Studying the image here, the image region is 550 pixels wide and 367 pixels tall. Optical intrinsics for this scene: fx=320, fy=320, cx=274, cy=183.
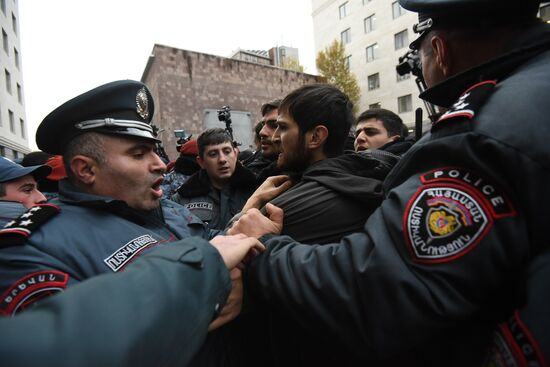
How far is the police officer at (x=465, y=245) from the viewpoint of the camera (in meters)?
0.76

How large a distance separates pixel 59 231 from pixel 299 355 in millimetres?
1084

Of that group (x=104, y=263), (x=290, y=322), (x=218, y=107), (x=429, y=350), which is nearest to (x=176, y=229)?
(x=104, y=263)

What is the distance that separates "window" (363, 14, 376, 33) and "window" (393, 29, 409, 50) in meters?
2.53

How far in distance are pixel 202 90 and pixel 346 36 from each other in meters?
17.2

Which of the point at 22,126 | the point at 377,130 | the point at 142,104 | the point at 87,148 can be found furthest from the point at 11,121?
the point at 87,148

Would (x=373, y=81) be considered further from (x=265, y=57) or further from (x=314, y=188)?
(x=314, y=188)

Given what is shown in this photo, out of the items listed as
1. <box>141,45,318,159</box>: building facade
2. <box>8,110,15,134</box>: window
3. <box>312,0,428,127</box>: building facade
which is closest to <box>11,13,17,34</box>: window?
<box>8,110,15,134</box>: window

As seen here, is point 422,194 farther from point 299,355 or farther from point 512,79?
point 299,355

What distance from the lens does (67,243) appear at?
1203 millimetres

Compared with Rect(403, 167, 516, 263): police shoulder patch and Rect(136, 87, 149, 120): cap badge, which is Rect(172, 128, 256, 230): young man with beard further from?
Rect(403, 167, 516, 263): police shoulder patch

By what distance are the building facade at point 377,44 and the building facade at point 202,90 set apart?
368 inches

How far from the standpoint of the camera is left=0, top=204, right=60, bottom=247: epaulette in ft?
3.69

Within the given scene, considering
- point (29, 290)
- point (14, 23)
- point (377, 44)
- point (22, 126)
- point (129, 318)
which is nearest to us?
point (129, 318)

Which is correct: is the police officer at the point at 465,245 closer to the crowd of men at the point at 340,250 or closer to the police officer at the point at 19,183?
the crowd of men at the point at 340,250
